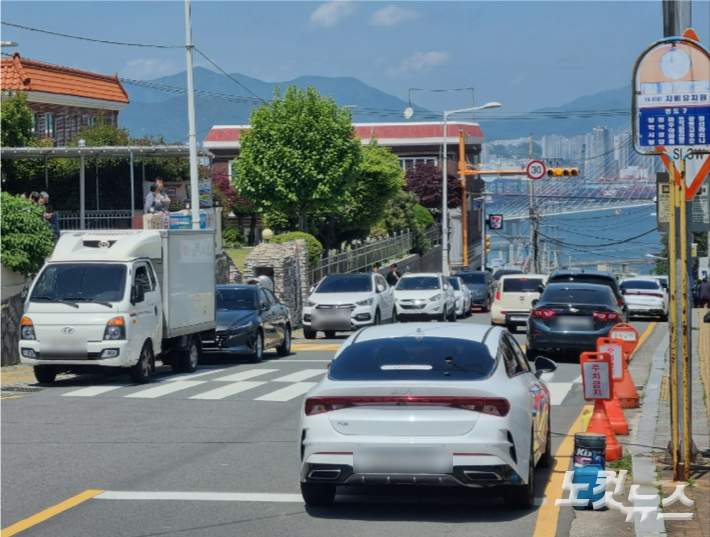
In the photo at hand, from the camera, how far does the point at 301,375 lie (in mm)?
19188

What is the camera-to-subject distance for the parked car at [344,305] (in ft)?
93.7

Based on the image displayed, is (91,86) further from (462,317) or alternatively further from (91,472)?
(91,472)

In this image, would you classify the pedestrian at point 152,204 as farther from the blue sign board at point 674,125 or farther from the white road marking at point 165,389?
the blue sign board at point 674,125

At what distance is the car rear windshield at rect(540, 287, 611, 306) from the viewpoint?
70.1 feet

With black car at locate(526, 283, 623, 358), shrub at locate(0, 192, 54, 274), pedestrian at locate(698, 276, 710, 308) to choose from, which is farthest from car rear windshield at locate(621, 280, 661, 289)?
shrub at locate(0, 192, 54, 274)

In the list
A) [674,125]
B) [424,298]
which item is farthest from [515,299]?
[674,125]

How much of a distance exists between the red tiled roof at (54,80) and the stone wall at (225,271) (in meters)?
22.1

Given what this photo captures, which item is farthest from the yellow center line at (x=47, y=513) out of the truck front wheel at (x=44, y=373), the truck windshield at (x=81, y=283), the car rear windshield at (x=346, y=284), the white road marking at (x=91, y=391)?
the car rear windshield at (x=346, y=284)

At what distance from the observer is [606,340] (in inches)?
519

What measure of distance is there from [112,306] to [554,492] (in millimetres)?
9936

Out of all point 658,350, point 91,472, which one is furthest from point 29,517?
point 658,350

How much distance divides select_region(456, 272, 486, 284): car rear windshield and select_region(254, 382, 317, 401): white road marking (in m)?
29.4

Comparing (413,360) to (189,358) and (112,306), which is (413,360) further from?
(189,358)

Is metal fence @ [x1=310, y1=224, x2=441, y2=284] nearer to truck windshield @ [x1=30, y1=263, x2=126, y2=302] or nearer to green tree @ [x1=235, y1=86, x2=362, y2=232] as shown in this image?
green tree @ [x1=235, y1=86, x2=362, y2=232]
